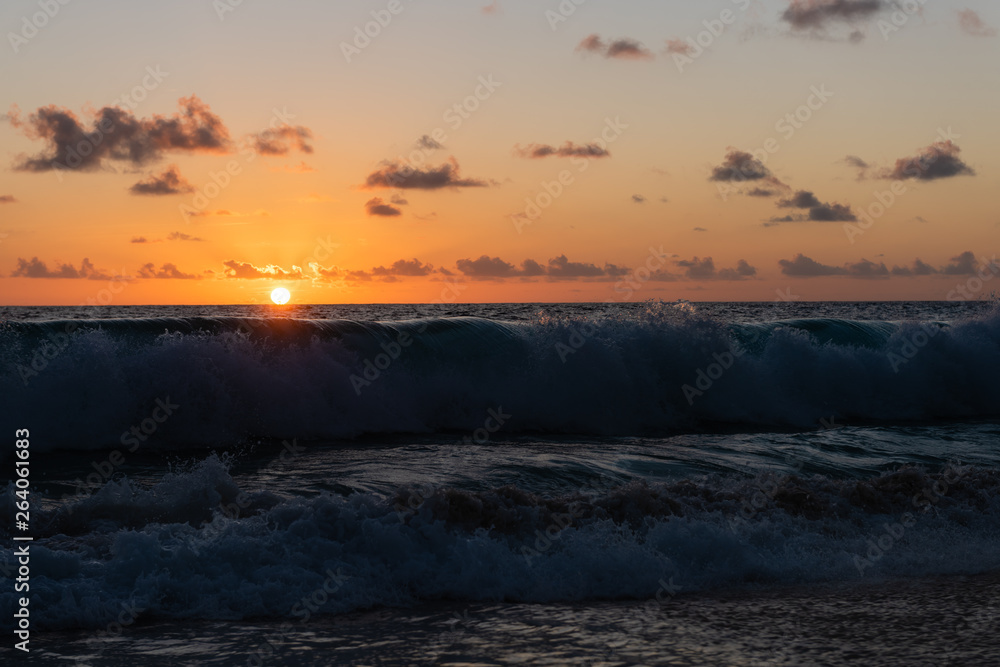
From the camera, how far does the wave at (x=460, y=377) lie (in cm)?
1316

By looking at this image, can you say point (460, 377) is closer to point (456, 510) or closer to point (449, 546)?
point (456, 510)

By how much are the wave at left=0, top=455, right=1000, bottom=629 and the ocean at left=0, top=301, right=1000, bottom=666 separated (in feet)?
0.08

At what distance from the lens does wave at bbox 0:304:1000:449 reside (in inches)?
518

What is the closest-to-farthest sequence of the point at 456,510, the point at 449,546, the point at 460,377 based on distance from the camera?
the point at 449,546
the point at 456,510
the point at 460,377

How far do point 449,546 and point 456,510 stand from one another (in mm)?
550

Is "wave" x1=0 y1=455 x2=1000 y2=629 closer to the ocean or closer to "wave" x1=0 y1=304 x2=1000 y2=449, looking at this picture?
the ocean

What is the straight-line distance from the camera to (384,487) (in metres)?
8.96

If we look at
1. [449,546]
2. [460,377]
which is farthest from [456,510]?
[460,377]

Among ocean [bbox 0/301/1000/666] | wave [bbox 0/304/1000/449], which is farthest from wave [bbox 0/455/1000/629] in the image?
wave [bbox 0/304/1000/449]

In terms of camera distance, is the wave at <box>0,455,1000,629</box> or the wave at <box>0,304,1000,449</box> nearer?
the wave at <box>0,455,1000,629</box>

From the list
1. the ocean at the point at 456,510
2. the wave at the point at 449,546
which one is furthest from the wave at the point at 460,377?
the wave at the point at 449,546

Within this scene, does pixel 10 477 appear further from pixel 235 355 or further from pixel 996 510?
pixel 996 510

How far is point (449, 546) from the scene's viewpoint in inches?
260

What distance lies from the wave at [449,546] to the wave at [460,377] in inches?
226
